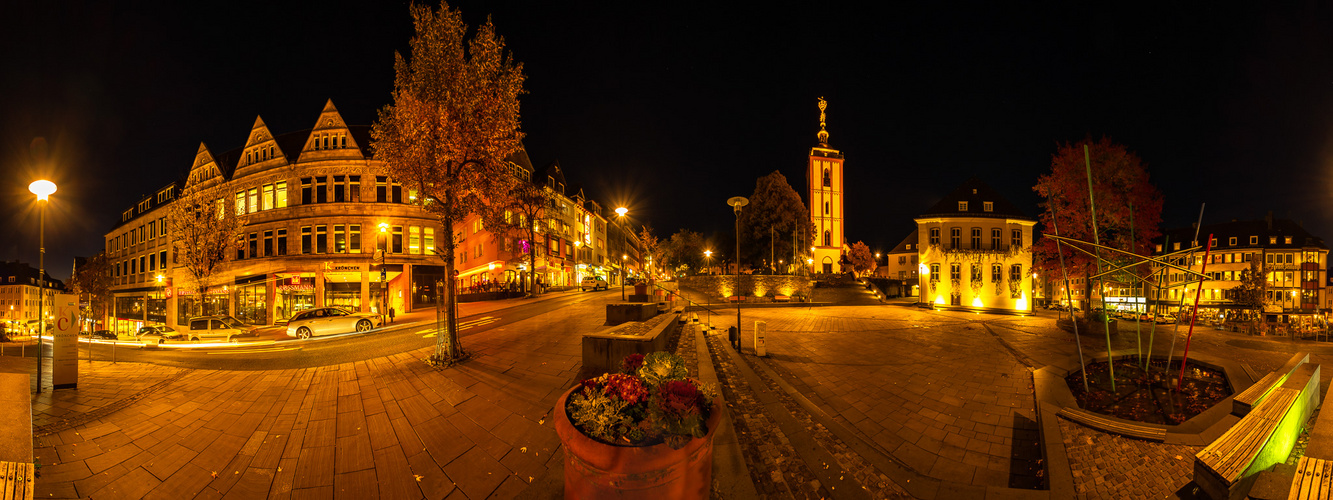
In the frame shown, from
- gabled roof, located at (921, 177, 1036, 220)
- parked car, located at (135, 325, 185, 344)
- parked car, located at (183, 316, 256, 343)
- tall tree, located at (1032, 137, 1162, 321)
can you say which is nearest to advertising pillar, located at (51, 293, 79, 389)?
parked car, located at (183, 316, 256, 343)

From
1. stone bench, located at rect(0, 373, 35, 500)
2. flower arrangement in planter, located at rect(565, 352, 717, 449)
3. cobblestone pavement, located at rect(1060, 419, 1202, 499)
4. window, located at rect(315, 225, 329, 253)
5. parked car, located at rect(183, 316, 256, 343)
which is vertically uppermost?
window, located at rect(315, 225, 329, 253)

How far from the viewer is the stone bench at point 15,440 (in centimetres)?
259

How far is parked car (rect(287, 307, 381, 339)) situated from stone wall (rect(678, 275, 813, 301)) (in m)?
20.2

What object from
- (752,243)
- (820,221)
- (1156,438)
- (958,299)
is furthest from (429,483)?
(820,221)

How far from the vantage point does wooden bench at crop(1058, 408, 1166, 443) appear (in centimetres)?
415

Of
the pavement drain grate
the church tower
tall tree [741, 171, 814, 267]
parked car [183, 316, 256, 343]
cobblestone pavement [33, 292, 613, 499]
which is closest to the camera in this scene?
cobblestone pavement [33, 292, 613, 499]

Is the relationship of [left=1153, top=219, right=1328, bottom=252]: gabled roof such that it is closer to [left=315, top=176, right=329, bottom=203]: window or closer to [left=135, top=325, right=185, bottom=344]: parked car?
[left=315, top=176, right=329, bottom=203]: window

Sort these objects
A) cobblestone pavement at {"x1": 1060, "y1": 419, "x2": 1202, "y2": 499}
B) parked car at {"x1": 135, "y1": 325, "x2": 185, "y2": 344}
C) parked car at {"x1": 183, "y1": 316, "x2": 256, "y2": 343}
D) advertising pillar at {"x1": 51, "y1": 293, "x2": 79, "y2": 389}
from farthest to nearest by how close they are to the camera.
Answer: parked car at {"x1": 135, "y1": 325, "x2": 185, "y2": 344} → parked car at {"x1": 183, "y1": 316, "x2": 256, "y2": 343} → advertising pillar at {"x1": 51, "y1": 293, "x2": 79, "y2": 389} → cobblestone pavement at {"x1": 1060, "y1": 419, "x2": 1202, "y2": 499}

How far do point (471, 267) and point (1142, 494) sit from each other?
37.6 m

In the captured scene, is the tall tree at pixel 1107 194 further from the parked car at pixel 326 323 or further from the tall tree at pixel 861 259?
the tall tree at pixel 861 259

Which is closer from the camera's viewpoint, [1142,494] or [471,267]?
[1142,494]

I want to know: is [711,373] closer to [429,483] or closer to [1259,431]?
[429,483]

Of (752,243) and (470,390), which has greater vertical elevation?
(752,243)

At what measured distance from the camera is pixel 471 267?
34.5 meters
